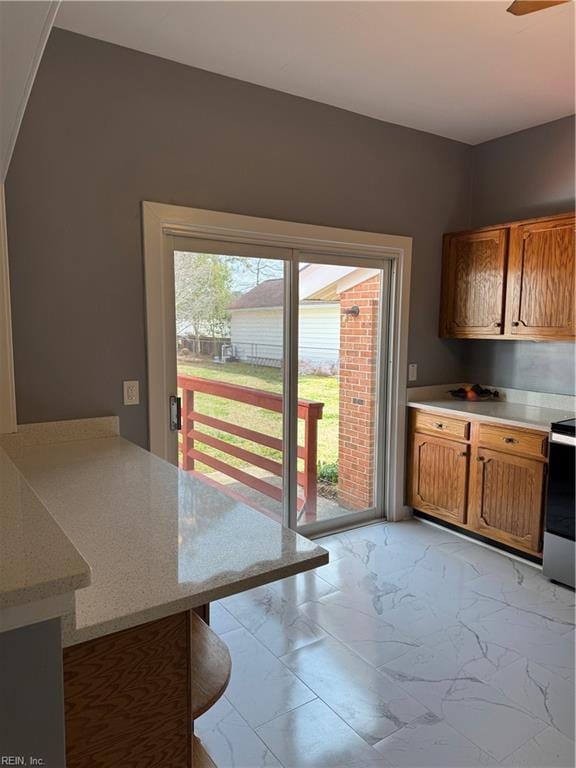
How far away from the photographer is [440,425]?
3.65m

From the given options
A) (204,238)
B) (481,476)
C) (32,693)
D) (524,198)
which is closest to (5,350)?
(204,238)

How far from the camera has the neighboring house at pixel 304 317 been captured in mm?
3162

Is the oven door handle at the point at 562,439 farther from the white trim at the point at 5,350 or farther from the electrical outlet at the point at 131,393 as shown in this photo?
the white trim at the point at 5,350

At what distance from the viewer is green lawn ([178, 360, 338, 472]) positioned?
3.04 metres

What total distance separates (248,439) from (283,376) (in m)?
0.46

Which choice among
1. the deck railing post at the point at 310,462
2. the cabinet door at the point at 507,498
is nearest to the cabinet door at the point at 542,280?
the cabinet door at the point at 507,498

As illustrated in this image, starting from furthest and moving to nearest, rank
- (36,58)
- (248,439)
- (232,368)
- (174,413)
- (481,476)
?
(481,476) → (248,439) → (232,368) → (174,413) → (36,58)

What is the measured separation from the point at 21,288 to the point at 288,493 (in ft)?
6.52

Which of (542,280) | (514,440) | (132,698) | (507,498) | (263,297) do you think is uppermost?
(542,280)

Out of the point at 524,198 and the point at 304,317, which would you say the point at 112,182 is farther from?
the point at 524,198

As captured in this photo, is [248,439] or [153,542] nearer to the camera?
[153,542]

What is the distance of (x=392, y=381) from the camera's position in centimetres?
379

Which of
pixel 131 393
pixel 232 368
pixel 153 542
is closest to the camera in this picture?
pixel 153 542

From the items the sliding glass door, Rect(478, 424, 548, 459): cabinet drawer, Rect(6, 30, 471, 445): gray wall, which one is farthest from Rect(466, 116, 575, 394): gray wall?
Rect(6, 30, 471, 445): gray wall
